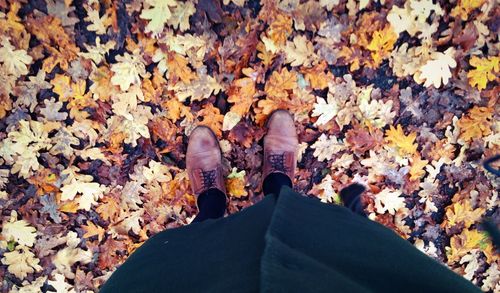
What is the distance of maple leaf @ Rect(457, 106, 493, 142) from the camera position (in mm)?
1842

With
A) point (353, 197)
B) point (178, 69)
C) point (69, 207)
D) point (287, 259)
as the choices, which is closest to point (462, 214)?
point (353, 197)

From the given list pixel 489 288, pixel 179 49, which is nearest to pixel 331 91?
pixel 179 49

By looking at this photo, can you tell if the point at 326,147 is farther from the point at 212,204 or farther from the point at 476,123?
the point at 476,123

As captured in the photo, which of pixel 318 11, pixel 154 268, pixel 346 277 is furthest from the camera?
pixel 318 11

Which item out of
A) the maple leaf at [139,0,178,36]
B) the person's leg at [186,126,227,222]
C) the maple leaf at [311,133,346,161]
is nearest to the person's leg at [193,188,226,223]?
the person's leg at [186,126,227,222]

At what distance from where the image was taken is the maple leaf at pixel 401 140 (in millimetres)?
1867

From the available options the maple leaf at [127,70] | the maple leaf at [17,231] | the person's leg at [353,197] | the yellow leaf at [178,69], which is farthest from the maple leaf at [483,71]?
the maple leaf at [17,231]

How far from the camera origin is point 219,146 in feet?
6.22

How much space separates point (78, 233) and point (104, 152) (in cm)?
43

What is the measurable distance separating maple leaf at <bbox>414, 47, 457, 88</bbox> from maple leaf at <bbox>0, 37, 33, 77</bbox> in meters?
1.73

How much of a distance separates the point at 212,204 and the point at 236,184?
179 millimetres

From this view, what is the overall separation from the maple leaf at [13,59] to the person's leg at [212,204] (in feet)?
3.13

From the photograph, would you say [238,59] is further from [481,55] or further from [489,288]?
[489,288]

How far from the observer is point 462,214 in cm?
196
